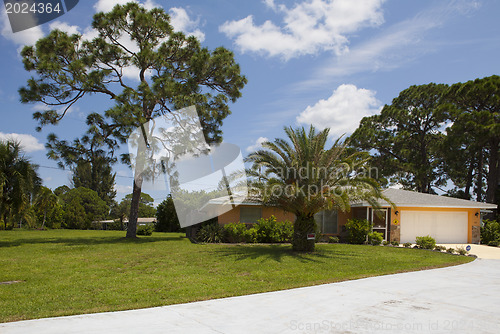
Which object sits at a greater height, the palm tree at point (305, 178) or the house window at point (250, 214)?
the palm tree at point (305, 178)

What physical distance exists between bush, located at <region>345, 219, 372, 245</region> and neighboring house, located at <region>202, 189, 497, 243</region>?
42.6 inches

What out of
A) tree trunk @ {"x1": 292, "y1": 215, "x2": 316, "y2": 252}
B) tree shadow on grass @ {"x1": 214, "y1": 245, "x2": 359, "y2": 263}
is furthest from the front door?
tree trunk @ {"x1": 292, "y1": 215, "x2": 316, "y2": 252}

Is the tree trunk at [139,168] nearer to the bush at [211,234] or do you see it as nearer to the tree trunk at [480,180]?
the bush at [211,234]

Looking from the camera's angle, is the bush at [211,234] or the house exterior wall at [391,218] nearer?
the bush at [211,234]

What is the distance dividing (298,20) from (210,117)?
37.6 feet

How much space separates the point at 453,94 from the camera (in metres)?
30.2

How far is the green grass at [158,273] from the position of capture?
279 inches

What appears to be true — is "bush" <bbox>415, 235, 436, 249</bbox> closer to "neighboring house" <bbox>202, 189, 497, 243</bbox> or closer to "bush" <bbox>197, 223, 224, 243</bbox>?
"neighboring house" <bbox>202, 189, 497, 243</bbox>

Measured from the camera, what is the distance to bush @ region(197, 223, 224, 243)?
1975cm

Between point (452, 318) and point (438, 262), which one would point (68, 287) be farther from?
point (438, 262)

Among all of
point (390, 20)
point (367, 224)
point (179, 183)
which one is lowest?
point (367, 224)

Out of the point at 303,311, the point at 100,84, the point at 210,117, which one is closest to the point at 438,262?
the point at 303,311

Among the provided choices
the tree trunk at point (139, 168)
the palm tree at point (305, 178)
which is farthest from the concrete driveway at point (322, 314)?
the tree trunk at point (139, 168)

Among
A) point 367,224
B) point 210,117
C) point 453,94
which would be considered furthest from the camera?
point 453,94
